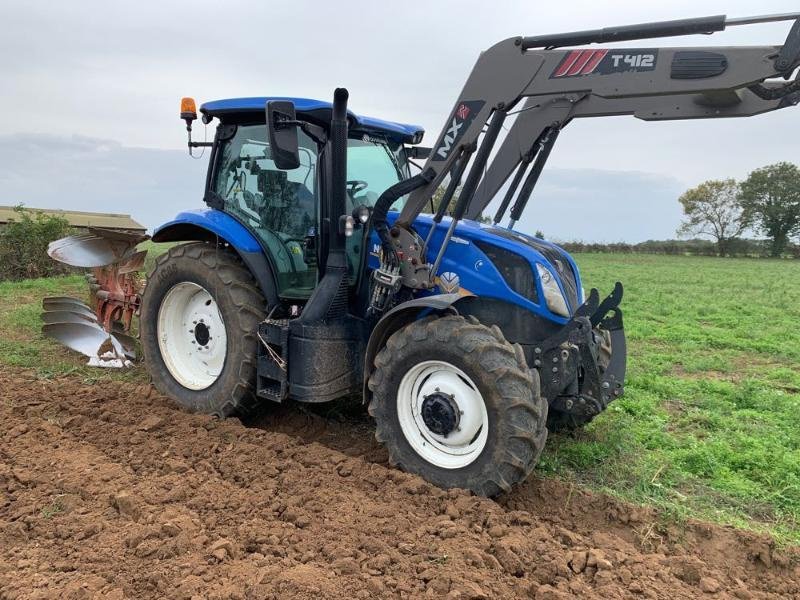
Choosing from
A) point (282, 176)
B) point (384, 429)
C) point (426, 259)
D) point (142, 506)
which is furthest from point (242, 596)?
point (282, 176)

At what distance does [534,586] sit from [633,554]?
688mm

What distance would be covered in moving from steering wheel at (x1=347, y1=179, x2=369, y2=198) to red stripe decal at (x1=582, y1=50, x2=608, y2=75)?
1.81 meters

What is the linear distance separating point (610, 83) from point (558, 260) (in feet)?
4.38

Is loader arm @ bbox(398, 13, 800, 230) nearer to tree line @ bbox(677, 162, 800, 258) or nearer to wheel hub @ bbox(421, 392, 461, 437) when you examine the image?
wheel hub @ bbox(421, 392, 461, 437)

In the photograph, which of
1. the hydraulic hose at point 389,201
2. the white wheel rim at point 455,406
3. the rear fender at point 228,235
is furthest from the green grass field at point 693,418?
the rear fender at point 228,235

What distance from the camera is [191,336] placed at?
5.42 metres

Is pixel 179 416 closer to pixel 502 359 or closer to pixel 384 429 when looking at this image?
pixel 384 429

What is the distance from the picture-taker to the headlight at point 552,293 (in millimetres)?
4219

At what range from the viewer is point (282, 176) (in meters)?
4.93

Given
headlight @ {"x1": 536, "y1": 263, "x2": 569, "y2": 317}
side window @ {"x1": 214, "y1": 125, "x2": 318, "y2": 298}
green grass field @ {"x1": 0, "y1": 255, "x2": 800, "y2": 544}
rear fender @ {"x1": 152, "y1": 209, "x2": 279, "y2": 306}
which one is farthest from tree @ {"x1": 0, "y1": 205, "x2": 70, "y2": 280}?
headlight @ {"x1": 536, "y1": 263, "x2": 569, "y2": 317}

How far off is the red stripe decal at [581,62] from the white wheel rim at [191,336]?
3117 millimetres

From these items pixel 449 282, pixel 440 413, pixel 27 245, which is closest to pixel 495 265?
pixel 449 282

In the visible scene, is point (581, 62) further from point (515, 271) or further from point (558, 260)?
point (558, 260)

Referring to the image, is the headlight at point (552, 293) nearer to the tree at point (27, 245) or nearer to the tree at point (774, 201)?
the tree at point (27, 245)
